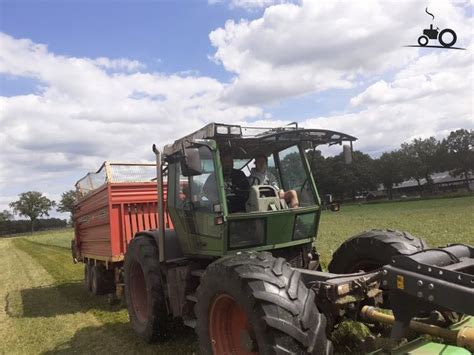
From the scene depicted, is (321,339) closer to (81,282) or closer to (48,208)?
(81,282)

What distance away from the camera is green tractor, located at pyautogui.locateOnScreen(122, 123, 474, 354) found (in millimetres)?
3662

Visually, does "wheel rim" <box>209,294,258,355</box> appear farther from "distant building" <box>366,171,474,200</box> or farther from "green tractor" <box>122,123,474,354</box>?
"distant building" <box>366,171,474,200</box>

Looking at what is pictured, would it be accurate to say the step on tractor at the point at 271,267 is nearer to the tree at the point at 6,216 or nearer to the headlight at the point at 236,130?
the headlight at the point at 236,130

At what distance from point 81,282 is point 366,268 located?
429 inches

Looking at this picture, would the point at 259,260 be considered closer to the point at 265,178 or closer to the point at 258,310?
the point at 258,310

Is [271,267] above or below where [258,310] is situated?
above

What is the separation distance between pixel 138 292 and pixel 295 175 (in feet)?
10.3

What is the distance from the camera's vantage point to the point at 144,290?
7.18 metres

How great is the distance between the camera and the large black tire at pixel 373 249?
506 cm

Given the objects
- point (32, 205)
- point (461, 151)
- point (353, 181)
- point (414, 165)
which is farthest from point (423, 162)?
point (32, 205)

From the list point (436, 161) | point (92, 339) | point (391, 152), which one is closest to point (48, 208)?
point (391, 152)

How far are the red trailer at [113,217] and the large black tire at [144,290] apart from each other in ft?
6.49

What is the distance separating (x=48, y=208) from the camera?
351 ft

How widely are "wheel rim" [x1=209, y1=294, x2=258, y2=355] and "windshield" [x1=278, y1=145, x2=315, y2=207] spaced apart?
1.89 meters
